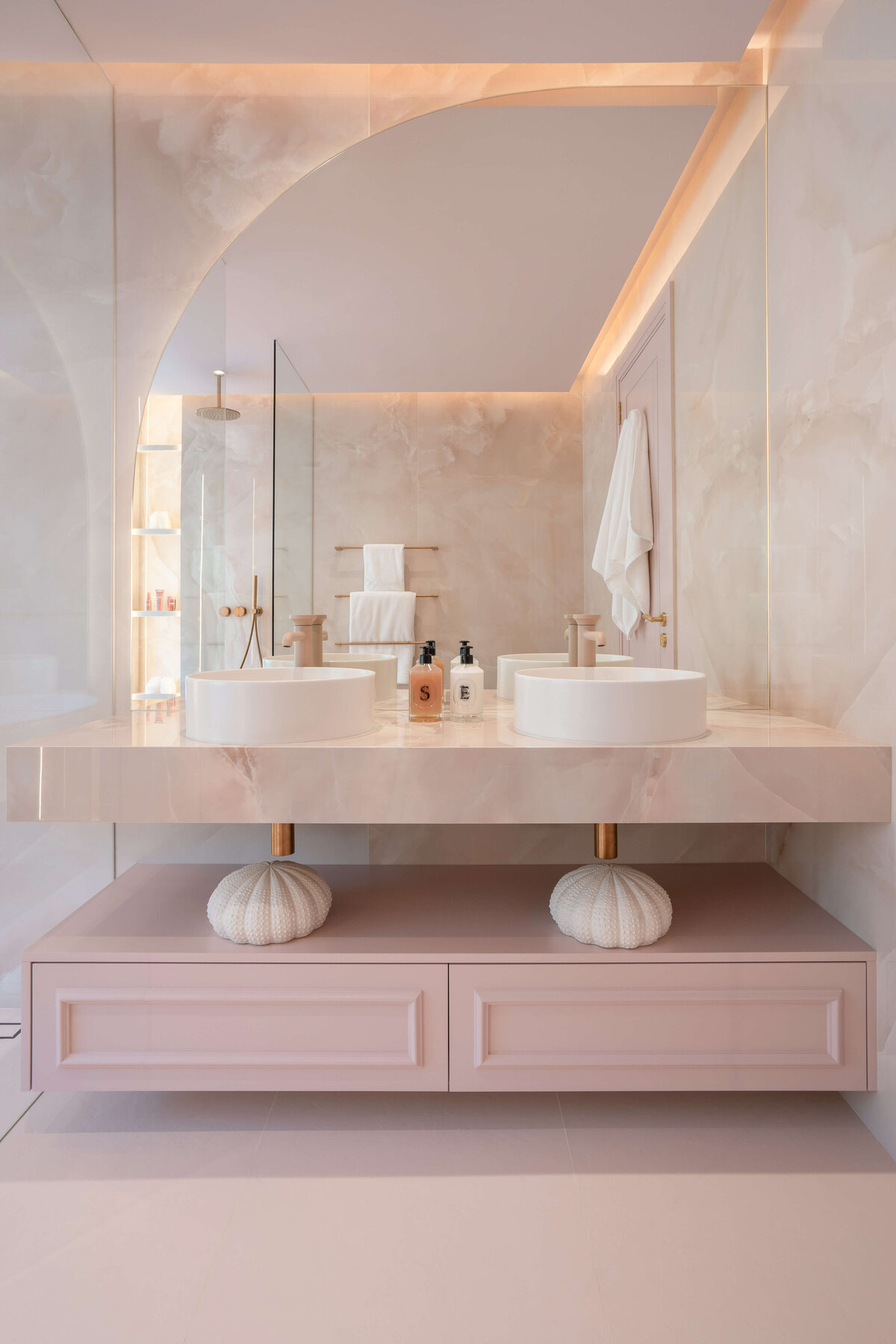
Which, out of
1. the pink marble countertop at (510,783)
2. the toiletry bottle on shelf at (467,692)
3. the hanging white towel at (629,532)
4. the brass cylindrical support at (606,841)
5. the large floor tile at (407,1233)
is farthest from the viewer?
the hanging white towel at (629,532)

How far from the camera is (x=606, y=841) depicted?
176 centimetres

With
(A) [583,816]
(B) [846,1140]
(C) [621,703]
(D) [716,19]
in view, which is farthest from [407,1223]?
(D) [716,19]

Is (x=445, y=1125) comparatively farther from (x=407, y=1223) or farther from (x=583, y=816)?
(x=583, y=816)

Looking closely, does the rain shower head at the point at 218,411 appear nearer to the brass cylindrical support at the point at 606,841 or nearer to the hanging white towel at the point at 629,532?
the hanging white towel at the point at 629,532

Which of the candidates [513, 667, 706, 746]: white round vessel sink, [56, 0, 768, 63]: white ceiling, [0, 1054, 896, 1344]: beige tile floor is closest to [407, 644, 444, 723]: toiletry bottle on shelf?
[513, 667, 706, 746]: white round vessel sink

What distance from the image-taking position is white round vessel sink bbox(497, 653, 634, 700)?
2.08m

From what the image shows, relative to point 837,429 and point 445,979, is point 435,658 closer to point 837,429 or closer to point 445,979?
point 445,979

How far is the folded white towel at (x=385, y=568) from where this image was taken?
6.69 ft

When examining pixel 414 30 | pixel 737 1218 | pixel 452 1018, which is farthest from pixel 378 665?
pixel 414 30

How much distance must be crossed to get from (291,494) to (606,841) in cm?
124

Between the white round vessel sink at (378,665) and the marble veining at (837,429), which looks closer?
the marble veining at (837,429)

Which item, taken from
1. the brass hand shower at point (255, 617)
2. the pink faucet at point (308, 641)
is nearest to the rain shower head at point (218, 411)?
the brass hand shower at point (255, 617)

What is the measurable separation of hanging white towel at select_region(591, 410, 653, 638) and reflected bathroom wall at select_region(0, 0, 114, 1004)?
4.66ft

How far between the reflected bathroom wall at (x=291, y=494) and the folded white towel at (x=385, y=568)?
159 millimetres
